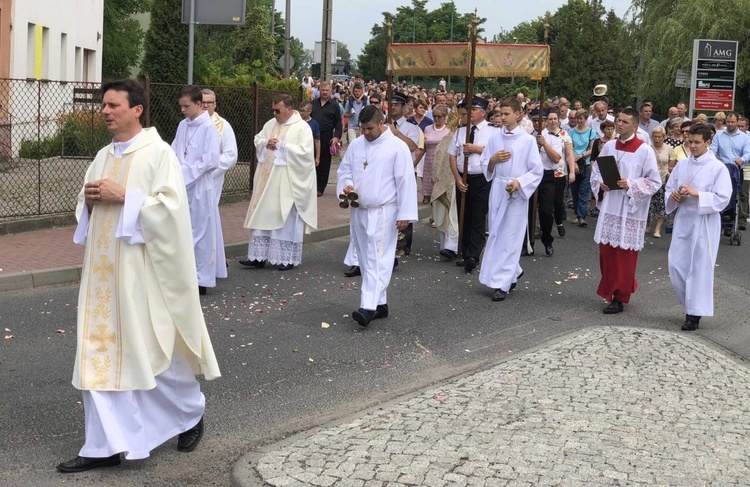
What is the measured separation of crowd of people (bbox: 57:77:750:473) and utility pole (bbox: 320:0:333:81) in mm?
5111

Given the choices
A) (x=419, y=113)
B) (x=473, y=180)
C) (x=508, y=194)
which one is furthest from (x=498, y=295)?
(x=419, y=113)

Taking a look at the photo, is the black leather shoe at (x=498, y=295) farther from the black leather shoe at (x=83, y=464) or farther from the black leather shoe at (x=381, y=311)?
the black leather shoe at (x=83, y=464)

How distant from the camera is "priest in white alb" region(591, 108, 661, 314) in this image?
10.9 meters

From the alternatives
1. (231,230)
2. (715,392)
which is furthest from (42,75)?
(715,392)

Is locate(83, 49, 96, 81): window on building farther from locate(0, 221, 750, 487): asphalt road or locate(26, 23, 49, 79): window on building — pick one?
locate(0, 221, 750, 487): asphalt road

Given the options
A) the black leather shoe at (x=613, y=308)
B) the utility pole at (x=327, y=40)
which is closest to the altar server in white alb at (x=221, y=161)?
the black leather shoe at (x=613, y=308)

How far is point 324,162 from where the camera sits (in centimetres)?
1962

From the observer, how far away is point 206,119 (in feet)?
36.5

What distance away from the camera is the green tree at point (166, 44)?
28578 mm

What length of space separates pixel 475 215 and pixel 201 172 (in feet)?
12.0

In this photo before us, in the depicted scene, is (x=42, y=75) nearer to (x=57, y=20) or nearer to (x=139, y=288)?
(x=57, y=20)

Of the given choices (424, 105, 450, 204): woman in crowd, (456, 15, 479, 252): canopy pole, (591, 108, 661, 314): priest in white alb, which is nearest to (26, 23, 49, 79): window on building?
(424, 105, 450, 204): woman in crowd

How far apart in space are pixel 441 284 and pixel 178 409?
6.36 m

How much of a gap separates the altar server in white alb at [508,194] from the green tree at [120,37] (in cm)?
3172
